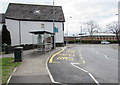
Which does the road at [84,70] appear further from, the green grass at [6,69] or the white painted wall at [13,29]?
the white painted wall at [13,29]

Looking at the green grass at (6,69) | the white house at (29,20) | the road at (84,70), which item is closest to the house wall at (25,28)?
the white house at (29,20)

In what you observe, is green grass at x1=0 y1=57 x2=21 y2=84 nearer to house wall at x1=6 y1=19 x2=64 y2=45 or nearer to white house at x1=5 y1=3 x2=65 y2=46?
house wall at x1=6 y1=19 x2=64 y2=45

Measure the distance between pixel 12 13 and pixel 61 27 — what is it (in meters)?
11.2

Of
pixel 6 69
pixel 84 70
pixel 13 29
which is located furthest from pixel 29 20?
pixel 84 70

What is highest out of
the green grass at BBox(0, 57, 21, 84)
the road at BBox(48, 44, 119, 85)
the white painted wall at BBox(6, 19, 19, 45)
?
the white painted wall at BBox(6, 19, 19, 45)

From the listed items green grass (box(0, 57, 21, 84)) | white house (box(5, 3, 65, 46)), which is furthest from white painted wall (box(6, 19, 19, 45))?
green grass (box(0, 57, 21, 84))

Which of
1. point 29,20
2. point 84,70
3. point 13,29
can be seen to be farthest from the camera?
point 29,20

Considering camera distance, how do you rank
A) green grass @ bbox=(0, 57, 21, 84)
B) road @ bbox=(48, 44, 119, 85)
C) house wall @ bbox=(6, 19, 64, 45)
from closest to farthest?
road @ bbox=(48, 44, 119, 85) < green grass @ bbox=(0, 57, 21, 84) < house wall @ bbox=(6, 19, 64, 45)

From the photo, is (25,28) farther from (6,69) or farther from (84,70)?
(84,70)

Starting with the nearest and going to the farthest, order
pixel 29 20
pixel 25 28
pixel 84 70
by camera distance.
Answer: pixel 84 70
pixel 25 28
pixel 29 20

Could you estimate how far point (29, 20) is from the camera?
3284 cm

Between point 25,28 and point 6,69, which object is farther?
point 25,28

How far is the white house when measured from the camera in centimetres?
2971

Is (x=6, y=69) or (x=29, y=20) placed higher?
(x=29, y=20)
